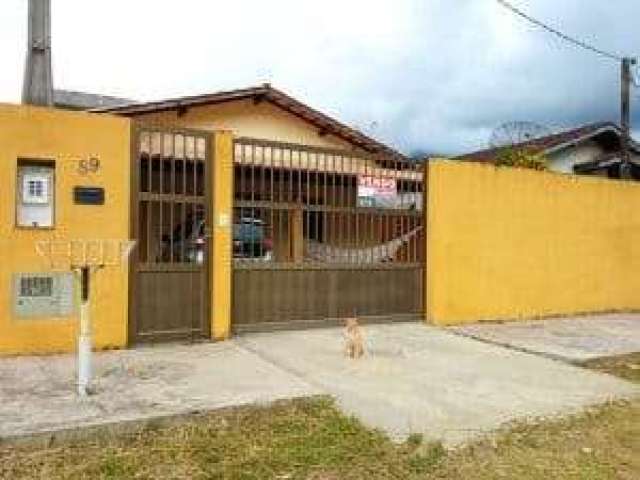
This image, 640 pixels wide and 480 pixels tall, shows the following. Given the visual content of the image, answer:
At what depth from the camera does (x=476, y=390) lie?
7.61m

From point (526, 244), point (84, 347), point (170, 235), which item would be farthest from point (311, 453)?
point (526, 244)

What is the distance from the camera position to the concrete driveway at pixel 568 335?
32.5 ft

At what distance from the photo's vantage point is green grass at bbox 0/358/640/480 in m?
5.23

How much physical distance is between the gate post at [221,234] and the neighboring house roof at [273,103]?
5.10 meters

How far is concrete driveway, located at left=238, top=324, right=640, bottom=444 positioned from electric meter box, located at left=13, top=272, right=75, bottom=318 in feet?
6.73

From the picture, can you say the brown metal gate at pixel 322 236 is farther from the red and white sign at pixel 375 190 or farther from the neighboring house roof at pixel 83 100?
the neighboring house roof at pixel 83 100

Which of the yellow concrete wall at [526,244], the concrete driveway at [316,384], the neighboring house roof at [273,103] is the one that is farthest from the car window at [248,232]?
the neighboring house roof at [273,103]

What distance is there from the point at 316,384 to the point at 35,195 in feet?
11.5

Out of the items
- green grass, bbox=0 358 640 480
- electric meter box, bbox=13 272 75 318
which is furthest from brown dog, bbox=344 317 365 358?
electric meter box, bbox=13 272 75 318

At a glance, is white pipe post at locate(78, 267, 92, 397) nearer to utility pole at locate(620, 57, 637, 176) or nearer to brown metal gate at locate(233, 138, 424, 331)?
brown metal gate at locate(233, 138, 424, 331)

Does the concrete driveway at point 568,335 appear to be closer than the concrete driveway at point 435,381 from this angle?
No

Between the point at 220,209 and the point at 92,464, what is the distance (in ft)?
14.6

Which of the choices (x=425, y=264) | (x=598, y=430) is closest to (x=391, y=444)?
(x=598, y=430)

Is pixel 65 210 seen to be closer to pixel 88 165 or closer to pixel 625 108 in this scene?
pixel 88 165
